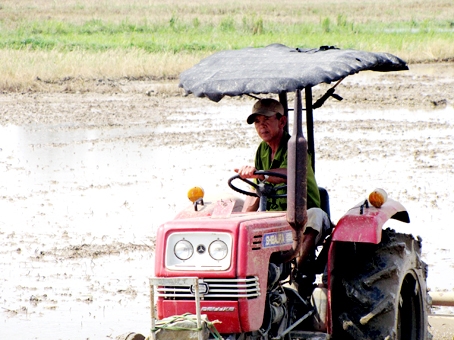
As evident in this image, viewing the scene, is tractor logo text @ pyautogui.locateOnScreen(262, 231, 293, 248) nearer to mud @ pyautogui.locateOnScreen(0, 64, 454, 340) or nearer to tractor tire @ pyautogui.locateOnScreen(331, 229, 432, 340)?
tractor tire @ pyautogui.locateOnScreen(331, 229, 432, 340)

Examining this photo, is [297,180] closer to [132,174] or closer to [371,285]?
[371,285]

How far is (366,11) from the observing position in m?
51.6

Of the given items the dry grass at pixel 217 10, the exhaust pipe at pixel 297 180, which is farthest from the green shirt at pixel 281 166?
the dry grass at pixel 217 10

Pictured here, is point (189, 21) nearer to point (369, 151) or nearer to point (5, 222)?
point (369, 151)

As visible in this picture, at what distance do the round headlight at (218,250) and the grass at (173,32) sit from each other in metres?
18.3

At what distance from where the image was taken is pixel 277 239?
4762mm

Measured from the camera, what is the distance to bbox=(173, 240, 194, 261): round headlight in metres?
4.55

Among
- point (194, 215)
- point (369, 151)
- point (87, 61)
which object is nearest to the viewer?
point (194, 215)

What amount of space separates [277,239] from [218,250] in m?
0.40

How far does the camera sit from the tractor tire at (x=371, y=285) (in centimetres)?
505

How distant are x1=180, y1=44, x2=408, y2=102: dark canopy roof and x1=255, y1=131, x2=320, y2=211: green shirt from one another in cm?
59

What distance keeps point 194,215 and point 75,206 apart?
18.6 feet

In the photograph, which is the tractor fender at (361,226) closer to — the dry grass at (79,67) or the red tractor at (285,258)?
the red tractor at (285,258)

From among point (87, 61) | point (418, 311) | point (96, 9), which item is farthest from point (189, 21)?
point (418, 311)
